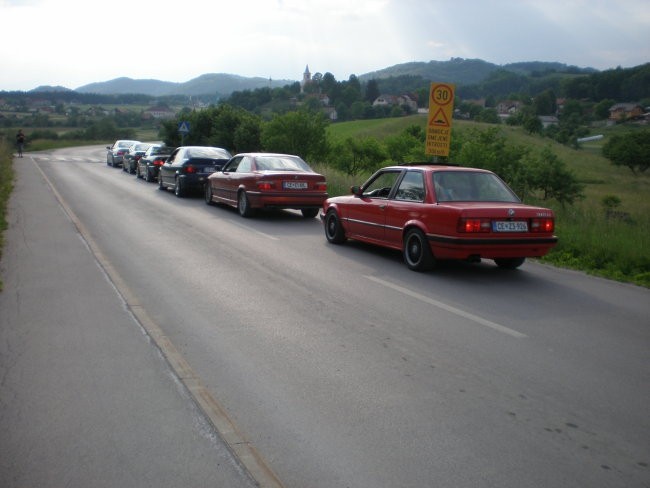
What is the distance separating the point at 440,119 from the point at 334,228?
15.1 feet

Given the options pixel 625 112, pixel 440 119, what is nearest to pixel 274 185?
pixel 440 119

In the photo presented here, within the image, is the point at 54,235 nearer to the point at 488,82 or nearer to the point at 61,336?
the point at 61,336

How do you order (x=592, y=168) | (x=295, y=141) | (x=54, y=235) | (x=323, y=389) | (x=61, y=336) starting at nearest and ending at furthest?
(x=323, y=389) → (x=61, y=336) → (x=54, y=235) → (x=295, y=141) → (x=592, y=168)

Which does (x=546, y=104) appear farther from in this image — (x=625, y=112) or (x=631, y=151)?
(x=631, y=151)

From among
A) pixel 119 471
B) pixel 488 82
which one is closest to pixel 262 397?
pixel 119 471

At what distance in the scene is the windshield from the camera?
32.1 ft

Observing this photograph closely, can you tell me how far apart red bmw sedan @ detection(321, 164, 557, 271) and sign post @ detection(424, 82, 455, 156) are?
4531 millimetres

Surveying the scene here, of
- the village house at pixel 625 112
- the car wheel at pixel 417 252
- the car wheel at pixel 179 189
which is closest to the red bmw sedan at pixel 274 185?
the car wheel at pixel 179 189

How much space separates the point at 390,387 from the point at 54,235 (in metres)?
9.41

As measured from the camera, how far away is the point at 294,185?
1619cm

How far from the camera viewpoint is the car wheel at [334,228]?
40.5ft

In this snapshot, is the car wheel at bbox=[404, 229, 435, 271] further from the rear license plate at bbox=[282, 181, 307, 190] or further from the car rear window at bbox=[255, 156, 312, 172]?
the car rear window at bbox=[255, 156, 312, 172]

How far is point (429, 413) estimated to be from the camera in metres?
4.58


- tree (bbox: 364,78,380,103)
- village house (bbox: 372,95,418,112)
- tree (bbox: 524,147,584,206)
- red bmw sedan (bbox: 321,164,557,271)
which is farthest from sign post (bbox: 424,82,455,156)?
tree (bbox: 364,78,380,103)
